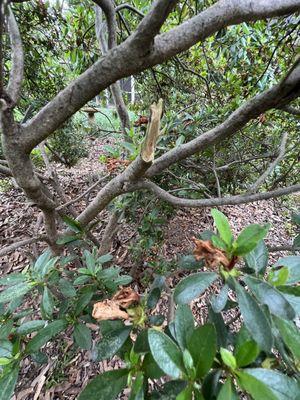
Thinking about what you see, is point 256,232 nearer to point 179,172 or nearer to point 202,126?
point 179,172

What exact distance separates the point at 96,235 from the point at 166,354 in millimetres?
1404

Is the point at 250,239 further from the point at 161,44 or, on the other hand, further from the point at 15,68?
the point at 15,68

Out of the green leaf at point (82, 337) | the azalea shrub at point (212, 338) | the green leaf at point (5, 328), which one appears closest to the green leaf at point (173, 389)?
the azalea shrub at point (212, 338)

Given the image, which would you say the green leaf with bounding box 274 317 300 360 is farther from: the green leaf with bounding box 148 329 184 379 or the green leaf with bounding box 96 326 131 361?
the green leaf with bounding box 96 326 131 361

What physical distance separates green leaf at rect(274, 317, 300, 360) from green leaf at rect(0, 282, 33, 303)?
587mm

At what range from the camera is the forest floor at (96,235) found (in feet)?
3.60

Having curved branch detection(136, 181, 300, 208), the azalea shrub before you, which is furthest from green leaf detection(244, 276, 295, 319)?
curved branch detection(136, 181, 300, 208)

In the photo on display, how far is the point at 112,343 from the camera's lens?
51 cm

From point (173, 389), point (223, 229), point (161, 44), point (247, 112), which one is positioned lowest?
point (173, 389)

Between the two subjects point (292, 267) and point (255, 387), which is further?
point (292, 267)

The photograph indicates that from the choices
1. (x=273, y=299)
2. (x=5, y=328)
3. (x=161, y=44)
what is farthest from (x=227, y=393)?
(x=161, y=44)

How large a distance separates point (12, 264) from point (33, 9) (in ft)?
5.39

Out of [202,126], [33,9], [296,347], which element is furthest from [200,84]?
[296,347]

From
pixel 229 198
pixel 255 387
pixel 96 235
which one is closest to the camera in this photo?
pixel 255 387
